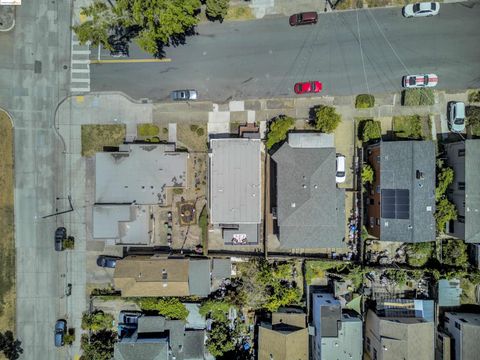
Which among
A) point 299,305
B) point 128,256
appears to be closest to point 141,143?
point 128,256

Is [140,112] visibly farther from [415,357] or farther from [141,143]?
[415,357]

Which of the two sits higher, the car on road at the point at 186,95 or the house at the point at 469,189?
the car on road at the point at 186,95

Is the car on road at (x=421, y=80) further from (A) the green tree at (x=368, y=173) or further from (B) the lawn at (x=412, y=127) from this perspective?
(A) the green tree at (x=368, y=173)

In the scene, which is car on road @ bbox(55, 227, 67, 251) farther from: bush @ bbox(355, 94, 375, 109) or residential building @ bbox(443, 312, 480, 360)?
residential building @ bbox(443, 312, 480, 360)

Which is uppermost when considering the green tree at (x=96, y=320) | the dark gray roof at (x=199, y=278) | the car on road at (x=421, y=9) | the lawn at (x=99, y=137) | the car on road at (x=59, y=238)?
the car on road at (x=421, y=9)

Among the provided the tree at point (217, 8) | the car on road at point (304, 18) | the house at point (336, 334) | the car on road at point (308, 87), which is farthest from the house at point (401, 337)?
the tree at point (217, 8)

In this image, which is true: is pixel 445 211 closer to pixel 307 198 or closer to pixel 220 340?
pixel 307 198

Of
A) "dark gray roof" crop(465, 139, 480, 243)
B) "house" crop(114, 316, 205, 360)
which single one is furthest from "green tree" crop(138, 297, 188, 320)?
"dark gray roof" crop(465, 139, 480, 243)
